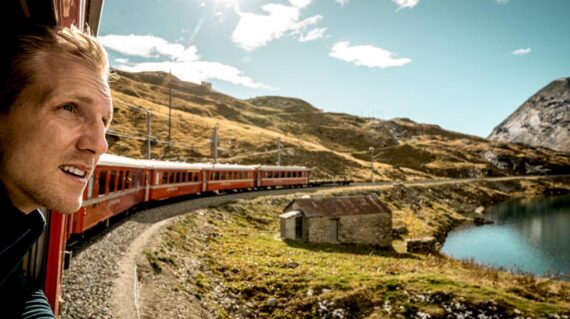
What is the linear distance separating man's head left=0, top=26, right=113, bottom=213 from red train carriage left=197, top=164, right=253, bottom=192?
29071mm

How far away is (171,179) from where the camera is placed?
81.9ft

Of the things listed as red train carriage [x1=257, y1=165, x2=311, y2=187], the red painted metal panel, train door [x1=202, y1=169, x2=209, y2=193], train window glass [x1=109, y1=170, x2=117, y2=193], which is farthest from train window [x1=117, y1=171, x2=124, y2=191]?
red train carriage [x1=257, y1=165, x2=311, y2=187]

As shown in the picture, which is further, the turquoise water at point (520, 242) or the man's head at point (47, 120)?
the turquoise water at point (520, 242)

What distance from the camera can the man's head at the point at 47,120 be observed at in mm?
1188

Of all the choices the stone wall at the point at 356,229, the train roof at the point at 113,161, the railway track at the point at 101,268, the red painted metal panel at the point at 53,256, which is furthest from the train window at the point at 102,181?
the stone wall at the point at 356,229

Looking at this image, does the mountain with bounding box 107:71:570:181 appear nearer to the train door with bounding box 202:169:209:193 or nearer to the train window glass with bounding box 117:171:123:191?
the train door with bounding box 202:169:209:193

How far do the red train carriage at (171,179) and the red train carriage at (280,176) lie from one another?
12961 millimetres

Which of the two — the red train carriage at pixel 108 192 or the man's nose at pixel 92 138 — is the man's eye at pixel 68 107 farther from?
the red train carriage at pixel 108 192

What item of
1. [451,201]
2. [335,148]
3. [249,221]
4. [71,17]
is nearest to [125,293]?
[71,17]

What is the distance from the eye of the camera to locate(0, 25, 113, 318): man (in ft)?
3.87

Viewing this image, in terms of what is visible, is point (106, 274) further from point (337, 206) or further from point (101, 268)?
point (337, 206)

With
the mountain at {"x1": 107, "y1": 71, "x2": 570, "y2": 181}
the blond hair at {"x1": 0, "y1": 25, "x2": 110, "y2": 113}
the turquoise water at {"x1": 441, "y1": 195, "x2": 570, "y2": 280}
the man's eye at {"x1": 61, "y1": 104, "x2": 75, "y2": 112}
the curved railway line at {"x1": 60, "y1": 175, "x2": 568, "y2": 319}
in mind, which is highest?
the mountain at {"x1": 107, "y1": 71, "x2": 570, "y2": 181}

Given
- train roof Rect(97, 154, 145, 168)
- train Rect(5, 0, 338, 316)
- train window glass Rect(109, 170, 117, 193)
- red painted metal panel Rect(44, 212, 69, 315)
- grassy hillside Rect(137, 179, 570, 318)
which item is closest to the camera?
train Rect(5, 0, 338, 316)

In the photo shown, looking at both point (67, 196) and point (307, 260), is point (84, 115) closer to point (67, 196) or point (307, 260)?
point (67, 196)
